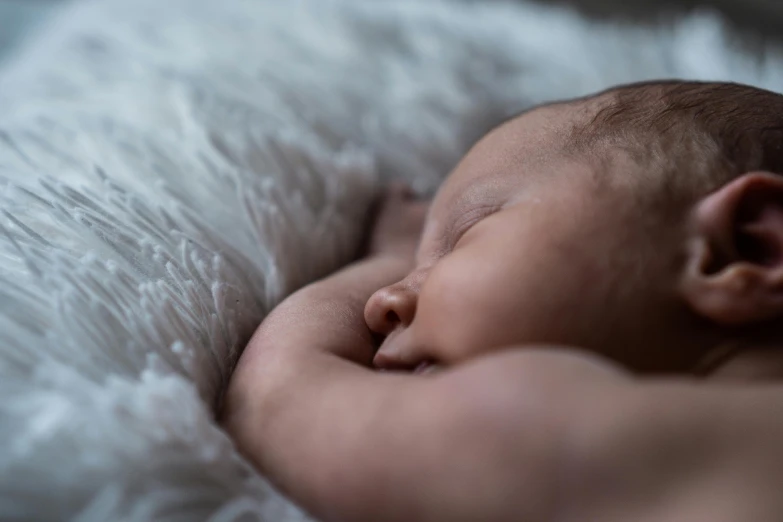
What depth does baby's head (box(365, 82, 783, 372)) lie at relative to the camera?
1.53 ft

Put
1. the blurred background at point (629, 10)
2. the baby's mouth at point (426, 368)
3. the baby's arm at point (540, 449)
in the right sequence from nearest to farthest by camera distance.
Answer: the baby's arm at point (540, 449)
the baby's mouth at point (426, 368)
the blurred background at point (629, 10)

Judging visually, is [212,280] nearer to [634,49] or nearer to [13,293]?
[13,293]

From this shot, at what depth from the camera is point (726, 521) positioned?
374 mm

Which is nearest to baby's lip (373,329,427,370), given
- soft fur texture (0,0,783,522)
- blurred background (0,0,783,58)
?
soft fur texture (0,0,783,522)

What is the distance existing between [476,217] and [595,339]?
0.48ft

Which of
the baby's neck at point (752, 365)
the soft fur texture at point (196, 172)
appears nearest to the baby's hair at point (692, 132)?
the baby's neck at point (752, 365)

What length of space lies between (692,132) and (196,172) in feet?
1.38

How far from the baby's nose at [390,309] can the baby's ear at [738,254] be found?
0.18 metres

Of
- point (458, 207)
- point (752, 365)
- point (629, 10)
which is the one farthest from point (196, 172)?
point (629, 10)

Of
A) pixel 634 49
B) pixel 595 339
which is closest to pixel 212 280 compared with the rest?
pixel 595 339

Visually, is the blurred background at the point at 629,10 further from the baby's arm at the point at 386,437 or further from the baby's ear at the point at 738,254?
the baby's arm at the point at 386,437

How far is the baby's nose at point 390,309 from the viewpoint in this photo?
0.55m

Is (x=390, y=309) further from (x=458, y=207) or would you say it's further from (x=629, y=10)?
(x=629, y=10)

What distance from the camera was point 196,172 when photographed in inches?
28.0
